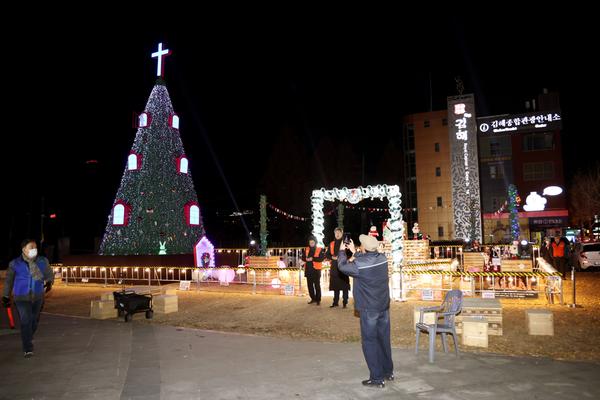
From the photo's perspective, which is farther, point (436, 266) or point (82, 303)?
point (436, 266)

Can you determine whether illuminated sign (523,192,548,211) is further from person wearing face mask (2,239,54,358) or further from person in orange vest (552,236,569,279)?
person wearing face mask (2,239,54,358)

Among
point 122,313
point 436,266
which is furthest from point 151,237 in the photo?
point 436,266

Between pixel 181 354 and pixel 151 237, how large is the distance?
14127 mm

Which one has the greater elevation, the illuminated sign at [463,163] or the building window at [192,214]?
the illuminated sign at [463,163]

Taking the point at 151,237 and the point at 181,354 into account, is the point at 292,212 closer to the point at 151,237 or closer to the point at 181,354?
the point at 151,237

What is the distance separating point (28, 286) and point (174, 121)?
50.3 feet

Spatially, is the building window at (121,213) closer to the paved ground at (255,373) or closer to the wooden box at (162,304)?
the wooden box at (162,304)

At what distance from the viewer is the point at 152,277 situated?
19.1 m

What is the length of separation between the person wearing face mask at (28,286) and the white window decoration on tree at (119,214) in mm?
13239

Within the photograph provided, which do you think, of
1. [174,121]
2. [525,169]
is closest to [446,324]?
[174,121]

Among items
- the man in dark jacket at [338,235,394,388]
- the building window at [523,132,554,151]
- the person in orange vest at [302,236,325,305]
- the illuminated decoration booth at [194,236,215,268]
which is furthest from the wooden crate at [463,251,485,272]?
the building window at [523,132,554,151]

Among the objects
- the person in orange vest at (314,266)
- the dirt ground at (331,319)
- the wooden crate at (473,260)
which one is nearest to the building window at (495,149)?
the wooden crate at (473,260)

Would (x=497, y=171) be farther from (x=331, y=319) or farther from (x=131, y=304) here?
(x=131, y=304)

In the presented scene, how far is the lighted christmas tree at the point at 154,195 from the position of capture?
2062 centimetres
